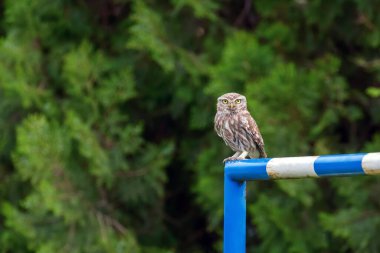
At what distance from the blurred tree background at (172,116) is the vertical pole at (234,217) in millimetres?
3294

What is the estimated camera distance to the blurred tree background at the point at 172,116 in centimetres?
785

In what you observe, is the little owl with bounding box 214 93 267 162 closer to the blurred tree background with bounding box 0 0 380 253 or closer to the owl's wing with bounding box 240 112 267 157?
the owl's wing with bounding box 240 112 267 157

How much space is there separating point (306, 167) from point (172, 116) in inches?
208

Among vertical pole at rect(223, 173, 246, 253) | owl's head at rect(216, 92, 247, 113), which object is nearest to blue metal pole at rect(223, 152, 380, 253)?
vertical pole at rect(223, 173, 246, 253)

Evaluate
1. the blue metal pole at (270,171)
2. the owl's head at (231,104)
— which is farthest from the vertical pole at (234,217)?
the owl's head at (231,104)

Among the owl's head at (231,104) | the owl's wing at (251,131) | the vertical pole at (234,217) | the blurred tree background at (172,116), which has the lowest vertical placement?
the vertical pole at (234,217)

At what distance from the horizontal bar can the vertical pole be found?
0.14 feet

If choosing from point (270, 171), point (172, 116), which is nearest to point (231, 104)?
point (270, 171)

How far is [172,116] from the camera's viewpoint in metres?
A: 9.12

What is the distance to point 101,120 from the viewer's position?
8773 millimetres

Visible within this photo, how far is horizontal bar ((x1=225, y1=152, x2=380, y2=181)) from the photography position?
3.67 m

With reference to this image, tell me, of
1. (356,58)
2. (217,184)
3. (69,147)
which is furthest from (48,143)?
(356,58)

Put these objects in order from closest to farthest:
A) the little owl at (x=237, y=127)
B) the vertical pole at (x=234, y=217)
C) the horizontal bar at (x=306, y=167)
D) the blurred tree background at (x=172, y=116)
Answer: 1. the horizontal bar at (x=306, y=167)
2. the vertical pole at (x=234, y=217)
3. the little owl at (x=237, y=127)
4. the blurred tree background at (x=172, y=116)

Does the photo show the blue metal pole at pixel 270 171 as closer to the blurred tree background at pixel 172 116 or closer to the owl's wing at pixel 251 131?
the owl's wing at pixel 251 131
